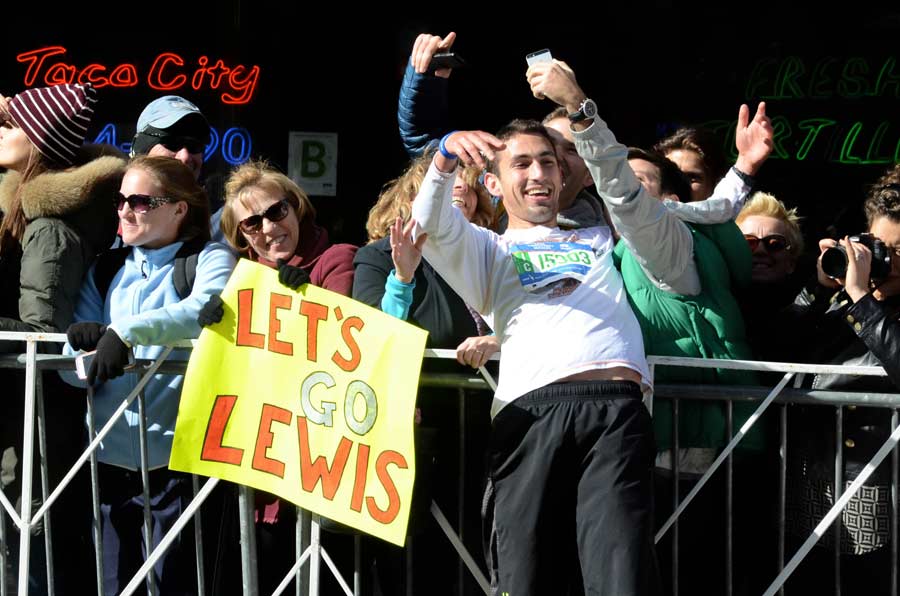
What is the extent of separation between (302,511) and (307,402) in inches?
15.3

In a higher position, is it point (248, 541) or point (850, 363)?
point (850, 363)

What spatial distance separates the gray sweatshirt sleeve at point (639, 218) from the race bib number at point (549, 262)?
16cm

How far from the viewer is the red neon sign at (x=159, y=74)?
870 cm

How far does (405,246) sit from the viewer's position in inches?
152

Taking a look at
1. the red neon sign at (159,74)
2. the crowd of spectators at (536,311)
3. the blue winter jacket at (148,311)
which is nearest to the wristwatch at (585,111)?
the crowd of spectators at (536,311)

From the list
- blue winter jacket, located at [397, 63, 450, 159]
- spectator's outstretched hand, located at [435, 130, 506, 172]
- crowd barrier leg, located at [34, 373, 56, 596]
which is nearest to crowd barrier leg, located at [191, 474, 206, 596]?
crowd barrier leg, located at [34, 373, 56, 596]

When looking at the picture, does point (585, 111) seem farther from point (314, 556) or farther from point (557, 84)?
point (314, 556)

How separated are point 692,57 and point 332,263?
4.81 m

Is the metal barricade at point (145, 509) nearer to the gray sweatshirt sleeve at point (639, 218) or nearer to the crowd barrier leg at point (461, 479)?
the crowd barrier leg at point (461, 479)

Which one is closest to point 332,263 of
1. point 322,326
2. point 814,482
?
point 322,326

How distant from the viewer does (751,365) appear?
13.1 ft

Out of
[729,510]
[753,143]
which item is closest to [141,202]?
[753,143]

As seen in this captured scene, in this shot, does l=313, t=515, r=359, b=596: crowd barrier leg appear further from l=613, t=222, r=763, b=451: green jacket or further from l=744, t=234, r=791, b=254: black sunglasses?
l=744, t=234, r=791, b=254: black sunglasses

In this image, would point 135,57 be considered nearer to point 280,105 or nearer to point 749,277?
point 280,105
